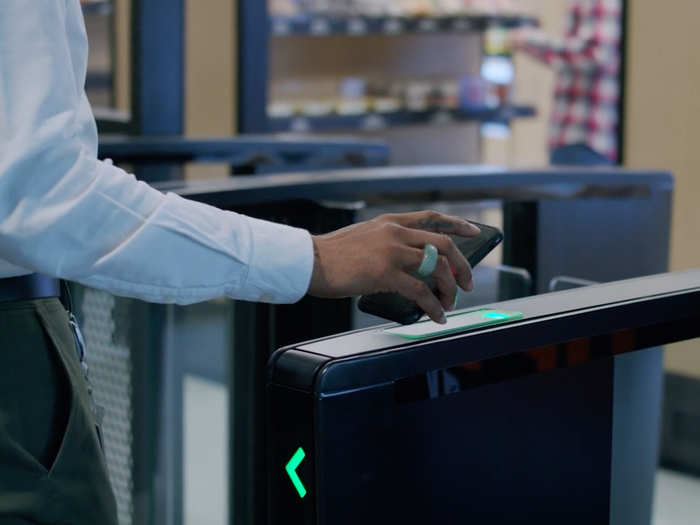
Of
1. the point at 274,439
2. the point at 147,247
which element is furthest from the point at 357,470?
the point at 147,247

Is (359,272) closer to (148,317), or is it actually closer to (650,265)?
(148,317)

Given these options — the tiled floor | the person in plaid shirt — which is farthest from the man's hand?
the person in plaid shirt

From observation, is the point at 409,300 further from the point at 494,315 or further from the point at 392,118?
the point at 392,118

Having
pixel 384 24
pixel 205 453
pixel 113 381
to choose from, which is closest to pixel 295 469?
pixel 113 381

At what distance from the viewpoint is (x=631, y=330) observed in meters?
1.01

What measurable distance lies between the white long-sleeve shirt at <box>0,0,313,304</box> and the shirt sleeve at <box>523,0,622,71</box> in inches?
150

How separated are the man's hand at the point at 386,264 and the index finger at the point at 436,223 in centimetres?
2

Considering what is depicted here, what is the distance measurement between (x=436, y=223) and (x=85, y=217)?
29 centimetres

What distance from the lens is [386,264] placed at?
91cm

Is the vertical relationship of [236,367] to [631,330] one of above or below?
below

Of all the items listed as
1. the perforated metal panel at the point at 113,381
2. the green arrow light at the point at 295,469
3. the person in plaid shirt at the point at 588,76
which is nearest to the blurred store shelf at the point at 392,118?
the person in plaid shirt at the point at 588,76

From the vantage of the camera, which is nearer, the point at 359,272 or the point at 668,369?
the point at 359,272

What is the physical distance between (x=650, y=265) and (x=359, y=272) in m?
1.13

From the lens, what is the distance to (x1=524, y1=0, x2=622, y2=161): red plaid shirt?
4.49m
